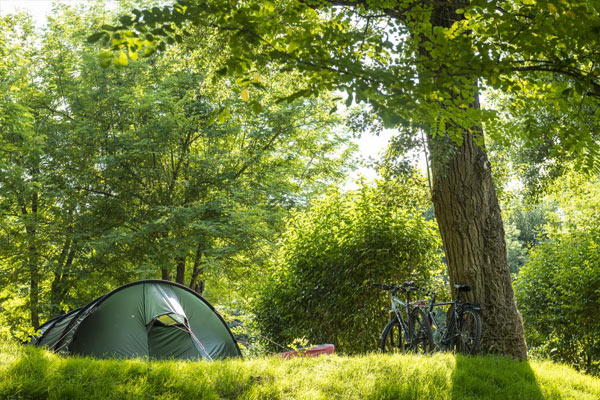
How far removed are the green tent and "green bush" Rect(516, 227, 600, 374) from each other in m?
5.54

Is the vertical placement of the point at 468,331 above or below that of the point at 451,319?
below

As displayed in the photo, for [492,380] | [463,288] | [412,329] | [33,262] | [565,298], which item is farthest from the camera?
[33,262]

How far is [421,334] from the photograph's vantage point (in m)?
6.10

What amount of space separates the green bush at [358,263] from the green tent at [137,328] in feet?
6.49

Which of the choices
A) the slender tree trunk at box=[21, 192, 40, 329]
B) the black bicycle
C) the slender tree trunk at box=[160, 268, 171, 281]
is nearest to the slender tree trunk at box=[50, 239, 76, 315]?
the slender tree trunk at box=[21, 192, 40, 329]

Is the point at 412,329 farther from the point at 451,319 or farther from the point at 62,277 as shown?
the point at 62,277

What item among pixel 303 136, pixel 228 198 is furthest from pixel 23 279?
pixel 303 136

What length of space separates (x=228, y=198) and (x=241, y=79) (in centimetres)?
1013

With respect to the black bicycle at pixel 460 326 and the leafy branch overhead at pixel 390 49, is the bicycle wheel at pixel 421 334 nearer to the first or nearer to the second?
the black bicycle at pixel 460 326

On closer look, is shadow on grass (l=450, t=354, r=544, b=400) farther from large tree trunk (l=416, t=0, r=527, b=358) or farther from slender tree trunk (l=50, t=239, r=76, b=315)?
slender tree trunk (l=50, t=239, r=76, b=315)

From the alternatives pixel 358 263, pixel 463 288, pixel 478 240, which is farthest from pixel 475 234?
pixel 358 263

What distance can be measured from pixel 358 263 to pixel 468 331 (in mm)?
2467

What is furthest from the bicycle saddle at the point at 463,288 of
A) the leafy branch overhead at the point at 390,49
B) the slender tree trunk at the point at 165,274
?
the slender tree trunk at the point at 165,274

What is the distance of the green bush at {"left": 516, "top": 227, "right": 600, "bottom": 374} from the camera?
24.9 ft
